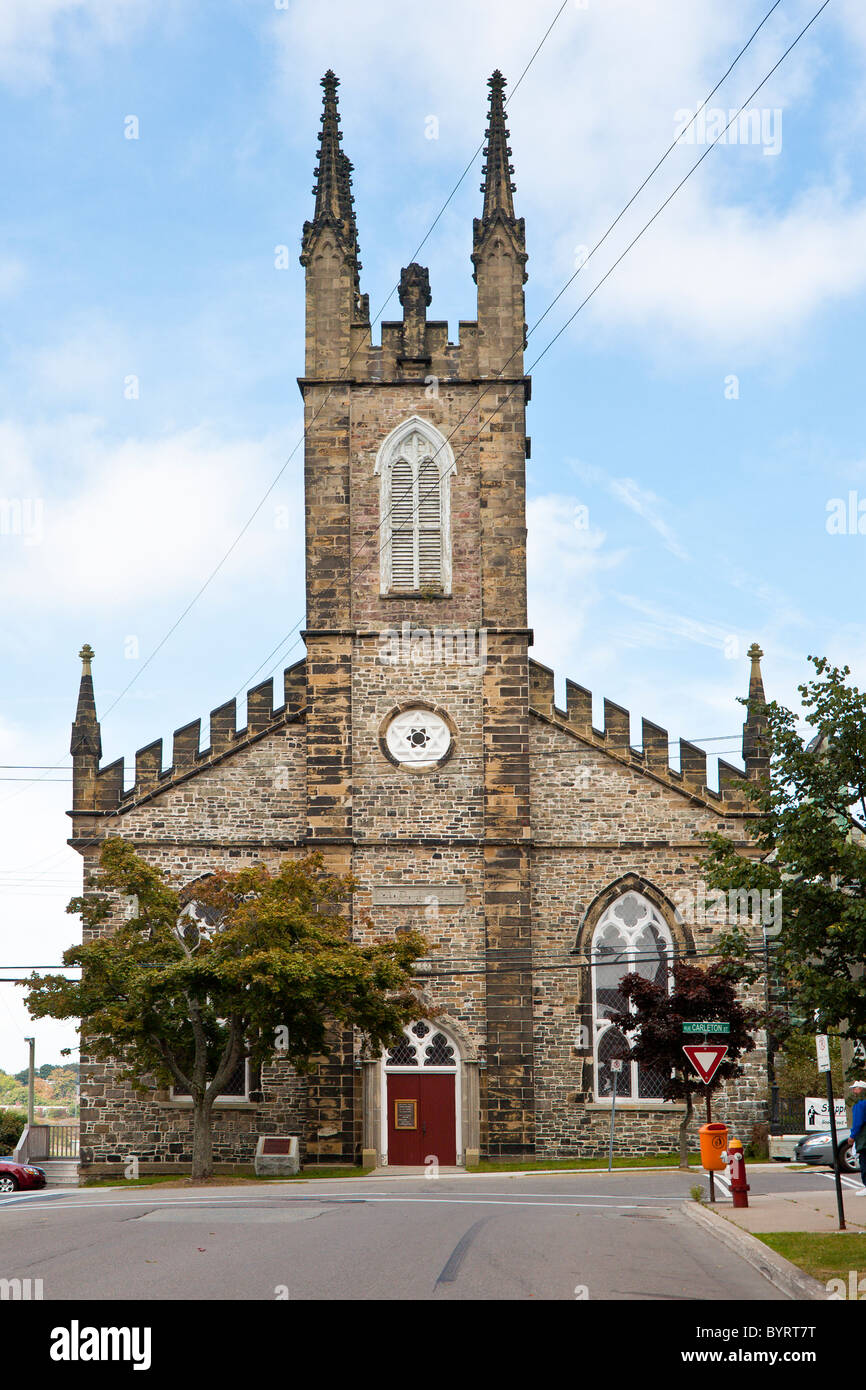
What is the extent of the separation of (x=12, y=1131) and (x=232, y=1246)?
28.7 m

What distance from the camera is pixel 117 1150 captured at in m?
31.7

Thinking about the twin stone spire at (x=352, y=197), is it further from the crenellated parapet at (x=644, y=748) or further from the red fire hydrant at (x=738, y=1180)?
the red fire hydrant at (x=738, y=1180)

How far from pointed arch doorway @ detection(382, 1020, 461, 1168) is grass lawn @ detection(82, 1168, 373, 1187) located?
3.77 ft

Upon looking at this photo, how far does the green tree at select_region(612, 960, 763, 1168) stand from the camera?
3019 centimetres

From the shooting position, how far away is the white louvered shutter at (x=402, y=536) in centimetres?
3381

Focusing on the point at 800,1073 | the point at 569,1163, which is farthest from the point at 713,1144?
the point at 800,1073

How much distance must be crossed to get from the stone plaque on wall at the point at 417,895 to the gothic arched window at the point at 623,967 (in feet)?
10.4

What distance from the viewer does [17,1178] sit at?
96.8 feet

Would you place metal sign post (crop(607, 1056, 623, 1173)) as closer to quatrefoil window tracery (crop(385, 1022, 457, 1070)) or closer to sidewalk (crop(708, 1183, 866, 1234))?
quatrefoil window tracery (crop(385, 1022, 457, 1070))

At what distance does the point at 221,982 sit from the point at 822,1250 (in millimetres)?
14829

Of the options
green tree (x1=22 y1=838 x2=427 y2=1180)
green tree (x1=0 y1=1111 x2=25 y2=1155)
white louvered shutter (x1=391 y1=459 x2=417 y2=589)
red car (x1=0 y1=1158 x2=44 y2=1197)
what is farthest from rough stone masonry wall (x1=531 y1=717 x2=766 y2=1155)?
green tree (x1=0 y1=1111 x2=25 y2=1155)

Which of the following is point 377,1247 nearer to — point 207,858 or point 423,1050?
point 423,1050
